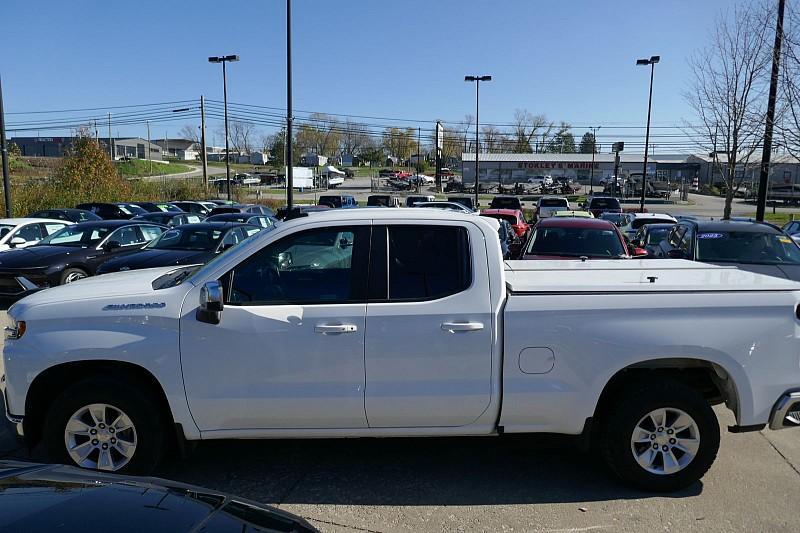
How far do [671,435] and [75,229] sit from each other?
12151 millimetres

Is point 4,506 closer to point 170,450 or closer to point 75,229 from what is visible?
point 170,450

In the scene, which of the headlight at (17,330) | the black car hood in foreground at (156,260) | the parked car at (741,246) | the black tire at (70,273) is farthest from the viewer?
the black tire at (70,273)

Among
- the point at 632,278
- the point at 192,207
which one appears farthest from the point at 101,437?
the point at 192,207

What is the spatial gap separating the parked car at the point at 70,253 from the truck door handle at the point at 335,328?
23.5 ft

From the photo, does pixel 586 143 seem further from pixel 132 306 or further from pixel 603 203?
pixel 132 306

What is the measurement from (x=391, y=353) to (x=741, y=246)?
732 centimetres

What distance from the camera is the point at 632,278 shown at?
4625 mm

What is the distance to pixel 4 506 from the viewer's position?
206cm

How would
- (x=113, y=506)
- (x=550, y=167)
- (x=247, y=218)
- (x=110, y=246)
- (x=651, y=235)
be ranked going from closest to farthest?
(x=113, y=506) < (x=110, y=246) < (x=651, y=235) < (x=247, y=218) < (x=550, y=167)

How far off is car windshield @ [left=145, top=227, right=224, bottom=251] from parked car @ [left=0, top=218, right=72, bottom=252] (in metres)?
3.62

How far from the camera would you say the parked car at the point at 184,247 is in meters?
9.84

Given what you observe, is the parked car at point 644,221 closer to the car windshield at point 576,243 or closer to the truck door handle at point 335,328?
the car windshield at point 576,243

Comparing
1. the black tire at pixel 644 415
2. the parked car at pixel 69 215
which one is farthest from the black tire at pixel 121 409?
the parked car at pixel 69 215

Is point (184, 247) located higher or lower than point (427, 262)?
lower
